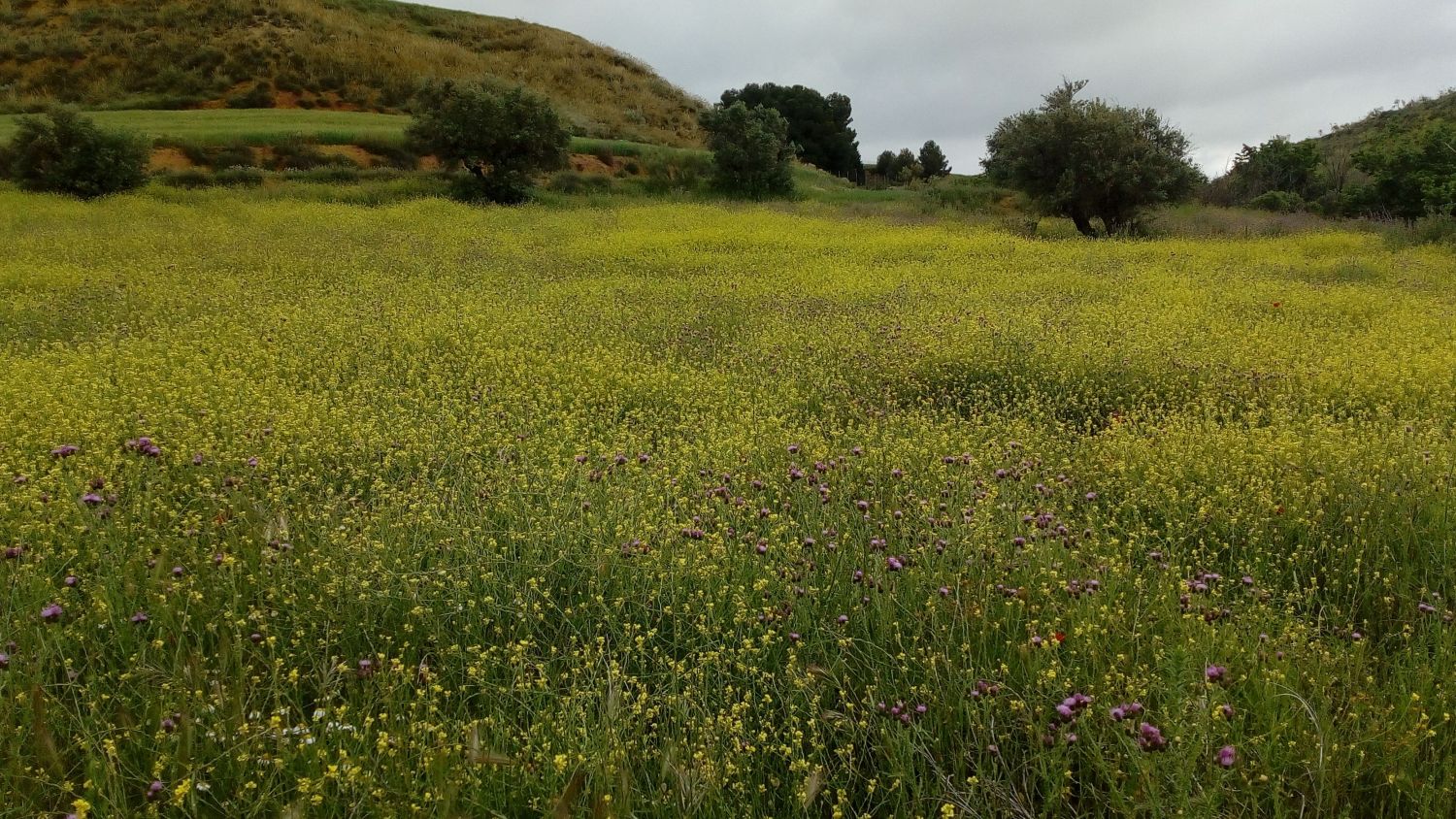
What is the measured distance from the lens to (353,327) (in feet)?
26.0

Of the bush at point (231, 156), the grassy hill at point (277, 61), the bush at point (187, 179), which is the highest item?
the grassy hill at point (277, 61)

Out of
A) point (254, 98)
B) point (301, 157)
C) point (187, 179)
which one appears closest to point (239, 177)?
point (187, 179)

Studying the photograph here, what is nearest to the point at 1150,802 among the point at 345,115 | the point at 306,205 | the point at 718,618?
the point at 718,618

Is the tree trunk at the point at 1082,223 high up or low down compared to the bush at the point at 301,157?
down

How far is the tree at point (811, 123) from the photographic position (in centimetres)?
5828

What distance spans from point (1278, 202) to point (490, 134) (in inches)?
1205

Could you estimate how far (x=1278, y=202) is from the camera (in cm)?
3078

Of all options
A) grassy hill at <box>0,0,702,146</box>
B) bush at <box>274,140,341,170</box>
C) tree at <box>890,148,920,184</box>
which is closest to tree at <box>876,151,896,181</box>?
tree at <box>890,148,920,184</box>

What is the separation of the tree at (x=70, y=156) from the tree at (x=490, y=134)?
780cm

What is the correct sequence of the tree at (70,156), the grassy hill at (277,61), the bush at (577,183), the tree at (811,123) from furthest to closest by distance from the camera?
the tree at (811,123) < the grassy hill at (277,61) < the bush at (577,183) < the tree at (70,156)

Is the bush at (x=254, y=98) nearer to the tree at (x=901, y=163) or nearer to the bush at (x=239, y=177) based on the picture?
the bush at (x=239, y=177)

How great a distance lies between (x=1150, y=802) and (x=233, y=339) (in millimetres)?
8176

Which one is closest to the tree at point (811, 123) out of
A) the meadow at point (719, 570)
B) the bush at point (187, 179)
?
the bush at point (187, 179)

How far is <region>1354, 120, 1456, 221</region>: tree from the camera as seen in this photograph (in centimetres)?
2019
